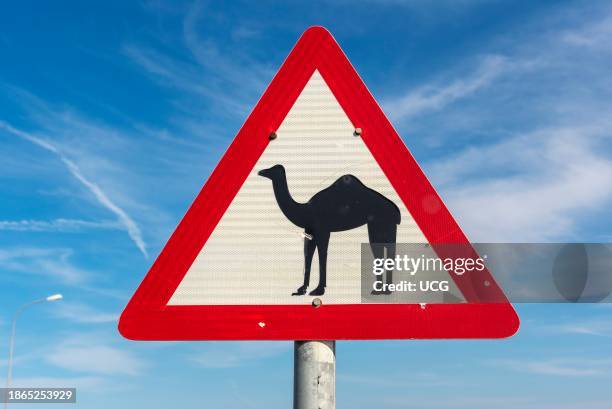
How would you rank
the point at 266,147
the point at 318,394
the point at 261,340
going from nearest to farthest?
the point at 318,394, the point at 261,340, the point at 266,147

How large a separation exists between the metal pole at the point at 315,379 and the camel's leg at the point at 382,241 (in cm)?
30

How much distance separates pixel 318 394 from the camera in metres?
2.58

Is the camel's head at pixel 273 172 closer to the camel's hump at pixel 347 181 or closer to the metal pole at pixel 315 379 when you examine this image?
the camel's hump at pixel 347 181

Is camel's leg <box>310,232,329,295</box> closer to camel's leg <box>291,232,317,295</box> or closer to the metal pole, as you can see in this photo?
camel's leg <box>291,232,317,295</box>

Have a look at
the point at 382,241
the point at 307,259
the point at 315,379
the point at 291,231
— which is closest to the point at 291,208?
the point at 291,231

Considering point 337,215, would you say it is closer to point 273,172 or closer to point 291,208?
point 291,208

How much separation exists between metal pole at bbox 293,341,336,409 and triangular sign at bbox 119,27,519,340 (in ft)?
0.22

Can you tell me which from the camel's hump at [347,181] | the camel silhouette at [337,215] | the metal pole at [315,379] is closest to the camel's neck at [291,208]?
the camel silhouette at [337,215]

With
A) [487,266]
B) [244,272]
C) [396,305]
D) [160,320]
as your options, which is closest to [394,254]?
[396,305]

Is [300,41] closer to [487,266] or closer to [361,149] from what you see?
[361,149]

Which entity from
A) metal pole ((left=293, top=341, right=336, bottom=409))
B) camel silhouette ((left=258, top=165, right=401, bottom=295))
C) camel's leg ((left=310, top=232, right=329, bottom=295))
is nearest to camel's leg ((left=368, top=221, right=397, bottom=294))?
camel silhouette ((left=258, top=165, right=401, bottom=295))

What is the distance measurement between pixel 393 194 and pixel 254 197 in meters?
0.52

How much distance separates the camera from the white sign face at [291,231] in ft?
9.04

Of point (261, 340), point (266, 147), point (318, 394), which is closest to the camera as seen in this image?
point (318, 394)
